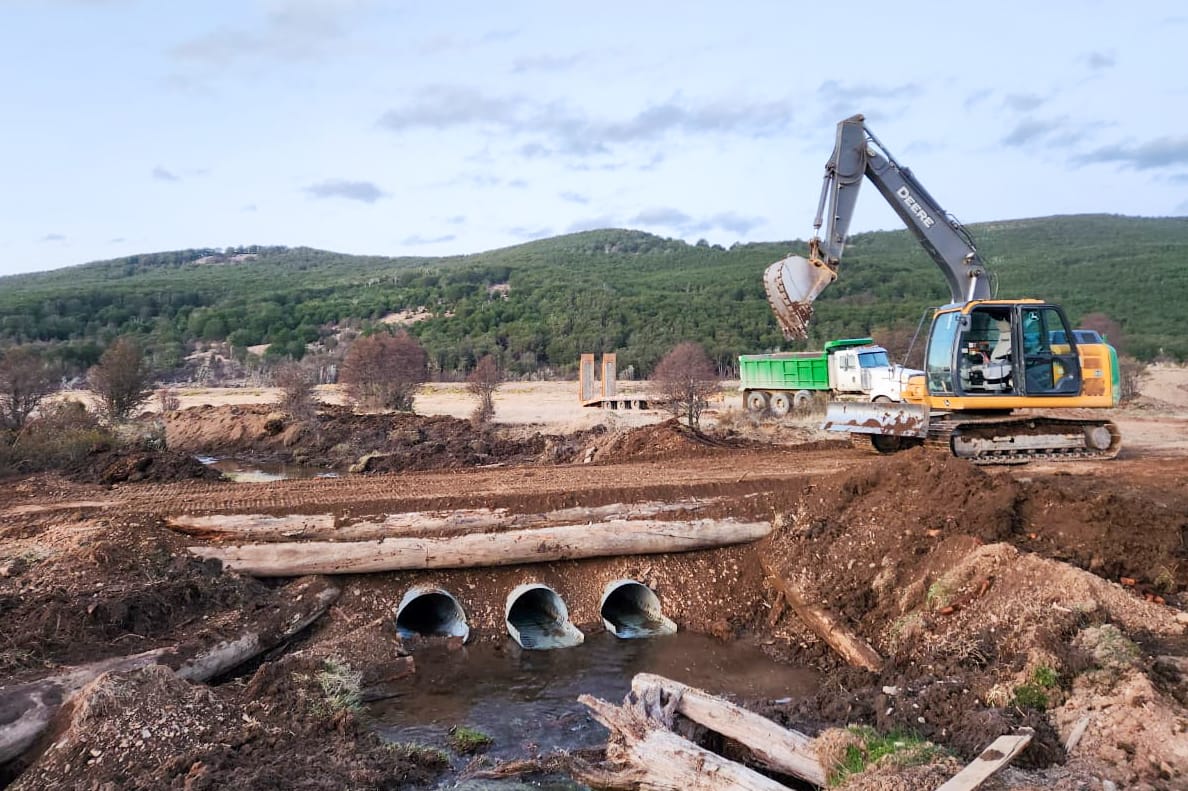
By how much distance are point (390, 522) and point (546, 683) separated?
312 cm

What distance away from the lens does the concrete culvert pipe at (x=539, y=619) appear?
→ 9.70 metres

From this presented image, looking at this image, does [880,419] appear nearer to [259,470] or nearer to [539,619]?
[539,619]

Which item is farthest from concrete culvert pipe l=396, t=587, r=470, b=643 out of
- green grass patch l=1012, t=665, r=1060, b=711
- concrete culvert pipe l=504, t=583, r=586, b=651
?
green grass patch l=1012, t=665, r=1060, b=711

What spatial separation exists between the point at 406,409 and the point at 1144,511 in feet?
71.0

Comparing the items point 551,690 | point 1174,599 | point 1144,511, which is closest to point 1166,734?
point 1174,599

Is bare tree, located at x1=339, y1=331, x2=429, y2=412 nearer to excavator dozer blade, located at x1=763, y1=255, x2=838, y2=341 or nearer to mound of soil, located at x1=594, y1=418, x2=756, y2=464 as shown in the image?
mound of soil, located at x1=594, y1=418, x2=756, y2=464

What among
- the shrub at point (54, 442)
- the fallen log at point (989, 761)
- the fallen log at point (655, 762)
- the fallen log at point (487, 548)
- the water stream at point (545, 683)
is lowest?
the water stream at point (545, 683)

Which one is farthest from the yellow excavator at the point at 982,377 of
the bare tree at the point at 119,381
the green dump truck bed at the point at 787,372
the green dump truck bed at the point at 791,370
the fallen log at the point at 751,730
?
the bare tree at the point at 119,381

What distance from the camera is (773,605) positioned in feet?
33.2

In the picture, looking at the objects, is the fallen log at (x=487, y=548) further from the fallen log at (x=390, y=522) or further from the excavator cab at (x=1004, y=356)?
the excavator cab at (x=1004, y=356)

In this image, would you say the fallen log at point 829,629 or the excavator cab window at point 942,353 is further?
the excavator cab window at point 942,353

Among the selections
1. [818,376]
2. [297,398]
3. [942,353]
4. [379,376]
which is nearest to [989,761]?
[942,353]

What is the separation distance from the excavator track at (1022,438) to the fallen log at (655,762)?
9.27 metres

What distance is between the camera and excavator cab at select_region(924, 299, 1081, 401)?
13.7 metres
